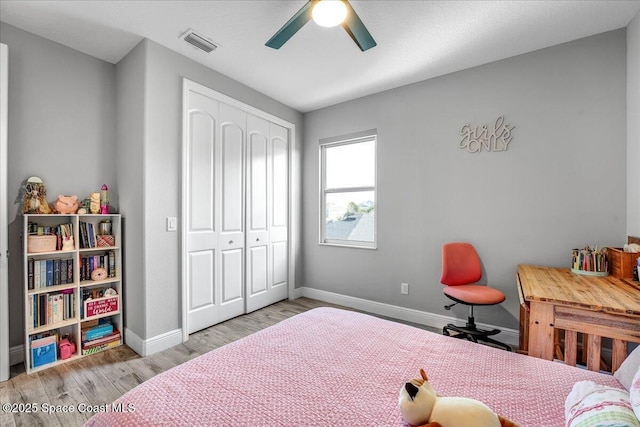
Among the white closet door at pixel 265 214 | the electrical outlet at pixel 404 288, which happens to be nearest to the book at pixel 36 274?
the white closet door at pixel 265 214

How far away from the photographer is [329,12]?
5.33ft

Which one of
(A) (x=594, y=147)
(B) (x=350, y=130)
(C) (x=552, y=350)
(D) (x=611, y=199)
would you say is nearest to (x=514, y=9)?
(A) (x=594, y=147)

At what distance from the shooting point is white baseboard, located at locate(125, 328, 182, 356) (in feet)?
7.57

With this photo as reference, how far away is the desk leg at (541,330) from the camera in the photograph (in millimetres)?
1517

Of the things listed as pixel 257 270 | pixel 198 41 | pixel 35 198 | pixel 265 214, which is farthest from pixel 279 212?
pixel 35 198

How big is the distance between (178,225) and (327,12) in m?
2.07

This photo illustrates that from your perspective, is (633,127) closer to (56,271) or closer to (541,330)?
(541,330)

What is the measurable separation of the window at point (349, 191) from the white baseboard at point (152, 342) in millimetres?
2026

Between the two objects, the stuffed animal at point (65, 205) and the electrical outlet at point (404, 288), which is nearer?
the stuffed animal at point (65, 205)

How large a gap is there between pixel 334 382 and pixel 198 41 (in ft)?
8.77

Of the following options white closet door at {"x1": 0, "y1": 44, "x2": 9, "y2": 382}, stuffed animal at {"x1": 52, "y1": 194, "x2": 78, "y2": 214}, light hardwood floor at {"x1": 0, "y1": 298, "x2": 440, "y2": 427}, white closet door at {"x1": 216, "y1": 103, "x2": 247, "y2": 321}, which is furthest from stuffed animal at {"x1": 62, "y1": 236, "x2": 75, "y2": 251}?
white closet door at {"x1": 216, "y1": 103, "x2": 247, "y2": 321}

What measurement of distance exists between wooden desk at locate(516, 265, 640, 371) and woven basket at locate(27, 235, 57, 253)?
3.32m

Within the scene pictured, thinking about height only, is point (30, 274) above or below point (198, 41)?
below

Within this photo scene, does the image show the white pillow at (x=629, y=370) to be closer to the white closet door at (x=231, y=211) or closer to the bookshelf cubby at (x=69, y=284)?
the white closet door at (x=231, y=211)
